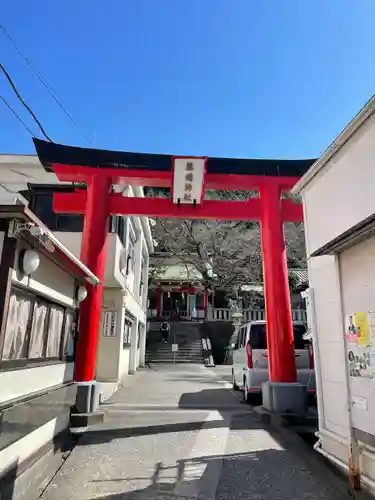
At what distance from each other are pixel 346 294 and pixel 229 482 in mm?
2403

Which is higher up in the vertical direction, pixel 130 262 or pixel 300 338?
pixel 130 262

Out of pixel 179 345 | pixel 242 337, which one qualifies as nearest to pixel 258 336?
pixel 242 337

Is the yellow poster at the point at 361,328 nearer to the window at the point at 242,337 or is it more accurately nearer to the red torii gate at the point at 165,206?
the red torii gate at the point at 165,206

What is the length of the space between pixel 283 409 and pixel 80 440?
146 inches

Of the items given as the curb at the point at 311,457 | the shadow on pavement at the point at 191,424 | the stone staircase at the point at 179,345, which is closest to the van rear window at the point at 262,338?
the shadow on pavement at the point at 191,424

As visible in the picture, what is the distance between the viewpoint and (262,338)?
8047mm

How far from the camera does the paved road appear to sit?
138 inches

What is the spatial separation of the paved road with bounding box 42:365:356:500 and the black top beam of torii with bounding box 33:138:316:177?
5048 millimetres

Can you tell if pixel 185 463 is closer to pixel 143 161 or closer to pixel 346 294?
pixel 346 294

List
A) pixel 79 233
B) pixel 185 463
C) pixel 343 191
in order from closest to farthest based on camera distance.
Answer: pixel 343 191 → pixel 185 463 → pixel 79 233

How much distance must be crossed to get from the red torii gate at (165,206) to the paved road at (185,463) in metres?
1.41

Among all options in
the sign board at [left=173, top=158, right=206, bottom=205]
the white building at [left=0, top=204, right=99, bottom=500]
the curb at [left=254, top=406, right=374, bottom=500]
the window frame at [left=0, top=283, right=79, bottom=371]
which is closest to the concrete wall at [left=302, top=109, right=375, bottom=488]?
the curb at [left=254, top=406, right=374, bottom=500]

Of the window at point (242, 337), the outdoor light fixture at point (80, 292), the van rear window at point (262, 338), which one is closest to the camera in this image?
the outdoor light fixture at point (80, 292)

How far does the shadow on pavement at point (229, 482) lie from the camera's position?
11.3ft
